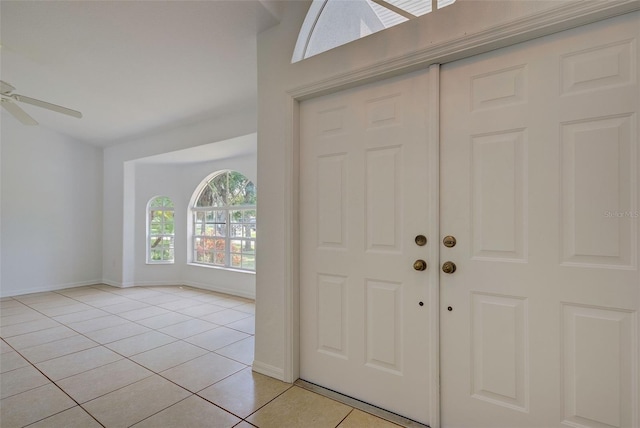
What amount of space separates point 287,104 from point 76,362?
8.96 ft

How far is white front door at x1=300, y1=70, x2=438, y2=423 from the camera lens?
177 cm

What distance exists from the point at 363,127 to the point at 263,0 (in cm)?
121

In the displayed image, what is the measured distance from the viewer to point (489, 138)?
1598 mm

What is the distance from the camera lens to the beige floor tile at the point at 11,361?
243 centimetres

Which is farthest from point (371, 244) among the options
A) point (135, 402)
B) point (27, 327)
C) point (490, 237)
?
point (27, 327)

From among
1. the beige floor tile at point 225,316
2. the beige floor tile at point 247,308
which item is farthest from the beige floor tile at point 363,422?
the beige floor tile at point 247,308

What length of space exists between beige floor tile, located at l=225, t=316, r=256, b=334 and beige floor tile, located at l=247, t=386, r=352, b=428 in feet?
4.24

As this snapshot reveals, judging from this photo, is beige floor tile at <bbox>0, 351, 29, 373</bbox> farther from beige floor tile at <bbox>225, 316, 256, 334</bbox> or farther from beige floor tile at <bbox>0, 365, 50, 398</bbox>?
beige floor tile at <bbox>225, 316, 256, 334</bbox>

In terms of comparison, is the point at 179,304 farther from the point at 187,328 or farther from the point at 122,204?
the point at 122,204

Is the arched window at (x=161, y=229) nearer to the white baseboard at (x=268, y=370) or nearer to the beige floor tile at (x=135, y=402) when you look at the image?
the beige floor tile at (x=135, y=402)

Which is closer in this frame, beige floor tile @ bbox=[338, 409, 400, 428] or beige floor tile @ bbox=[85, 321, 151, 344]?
beige floor tile @ bbox=[338, 409, 400, 428]

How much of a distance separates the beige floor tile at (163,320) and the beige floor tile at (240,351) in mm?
1071

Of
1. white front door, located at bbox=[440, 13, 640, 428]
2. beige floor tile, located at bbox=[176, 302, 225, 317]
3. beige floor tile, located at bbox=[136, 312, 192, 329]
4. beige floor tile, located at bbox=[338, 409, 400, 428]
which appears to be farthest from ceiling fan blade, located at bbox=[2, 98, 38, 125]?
beige floor tile, located at bbox=[338, 409, 400, 428]

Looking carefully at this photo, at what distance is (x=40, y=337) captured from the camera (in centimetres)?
308
